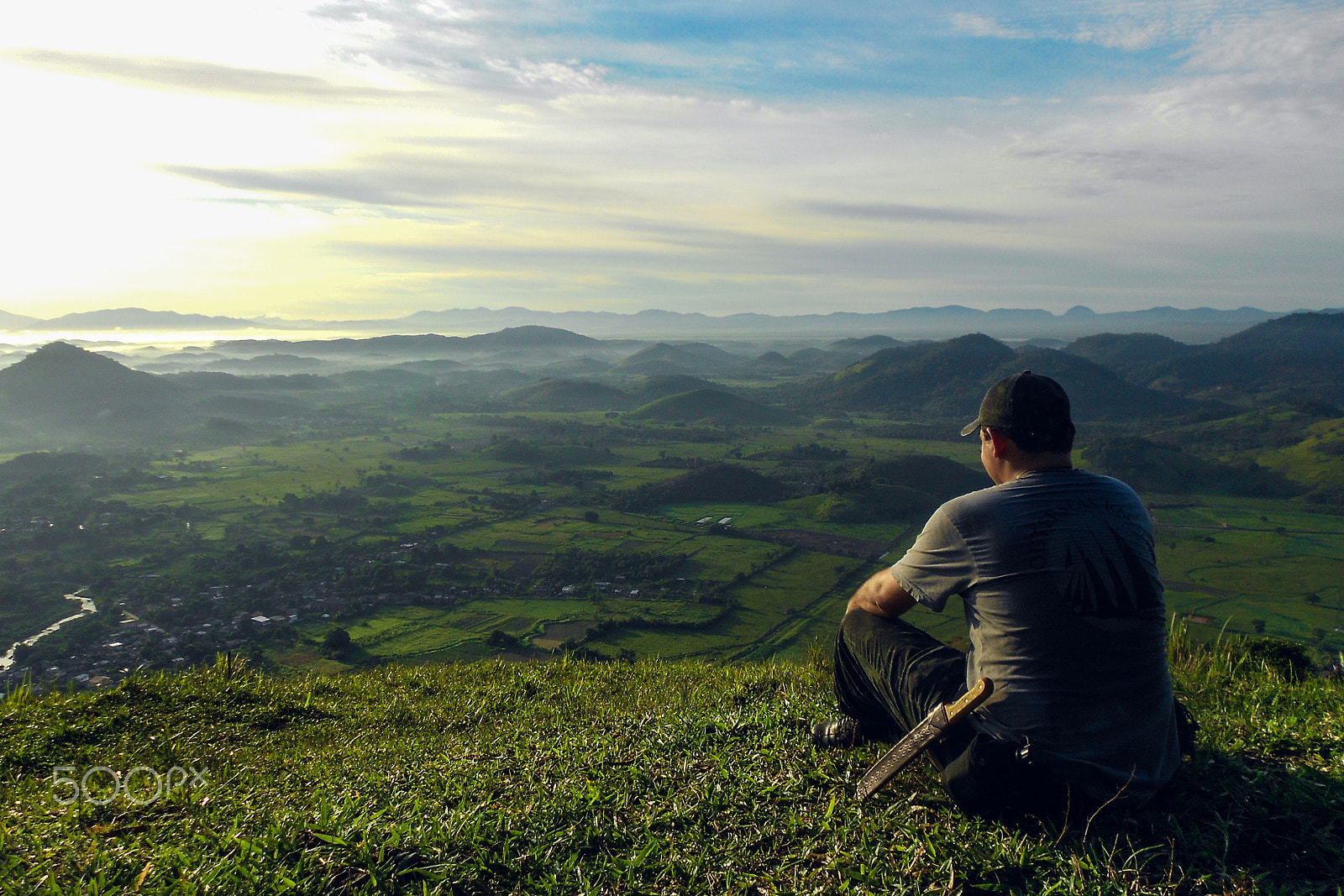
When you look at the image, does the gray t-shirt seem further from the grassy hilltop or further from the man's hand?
the man's hand

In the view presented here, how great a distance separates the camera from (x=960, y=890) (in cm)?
312

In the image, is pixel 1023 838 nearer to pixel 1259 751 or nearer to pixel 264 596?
pixel 1259 751

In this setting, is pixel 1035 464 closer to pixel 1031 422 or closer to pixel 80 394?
pixel 1031 422

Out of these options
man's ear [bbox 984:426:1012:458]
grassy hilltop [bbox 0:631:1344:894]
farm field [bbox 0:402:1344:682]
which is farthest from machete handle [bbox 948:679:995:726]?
farm field [bbox 0:402:1344:682]

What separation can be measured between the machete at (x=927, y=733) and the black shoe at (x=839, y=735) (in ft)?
2.18

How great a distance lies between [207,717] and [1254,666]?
9.58 metres

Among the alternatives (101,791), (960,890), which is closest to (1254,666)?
(960,890)

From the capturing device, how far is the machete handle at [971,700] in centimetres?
332

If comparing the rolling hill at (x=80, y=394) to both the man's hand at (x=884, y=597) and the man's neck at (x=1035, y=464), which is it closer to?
the man's hand at (x=884, y=597)

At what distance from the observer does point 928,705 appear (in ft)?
12.4

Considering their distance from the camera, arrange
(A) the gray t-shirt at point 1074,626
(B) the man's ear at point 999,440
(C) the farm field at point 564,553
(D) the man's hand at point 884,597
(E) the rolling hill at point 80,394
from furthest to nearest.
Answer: (E) the rolling hill at point 80,394 < (C) the farm field at point 564,553 < (D) the man's hand at point 884,597 < (B) the man's ear at point 999,440 < (A) the gray t-shirt at point 1074,626

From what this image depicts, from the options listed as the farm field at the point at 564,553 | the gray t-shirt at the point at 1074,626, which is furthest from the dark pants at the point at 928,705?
the farm field at the point at 564,553

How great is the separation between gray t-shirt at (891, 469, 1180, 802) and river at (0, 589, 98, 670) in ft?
182

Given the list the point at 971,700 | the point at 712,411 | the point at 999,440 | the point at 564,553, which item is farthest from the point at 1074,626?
the point at 712,411
